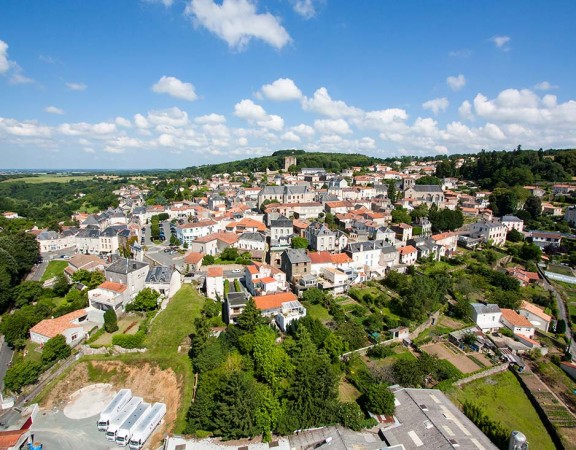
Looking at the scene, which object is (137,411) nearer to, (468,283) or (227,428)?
(227,428)

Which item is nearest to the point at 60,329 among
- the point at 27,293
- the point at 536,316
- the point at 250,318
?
the point at 27,293

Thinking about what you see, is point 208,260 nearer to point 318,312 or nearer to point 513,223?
point 318,312

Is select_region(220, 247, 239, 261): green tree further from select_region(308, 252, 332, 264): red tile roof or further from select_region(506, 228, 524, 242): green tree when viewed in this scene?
select_region(506, 228, 524, 242): green tree

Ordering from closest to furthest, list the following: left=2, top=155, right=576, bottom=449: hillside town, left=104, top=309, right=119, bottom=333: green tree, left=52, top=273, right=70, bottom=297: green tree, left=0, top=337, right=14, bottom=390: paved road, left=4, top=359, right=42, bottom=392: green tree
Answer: left=2, top=155, right=576, bottom=449: hillside town, left=4, top=359, right=42, bottom=392: green tree, left=0, top=337, right=14, bottom=390: paved road, left=104, top=309, right=119, bottom=333: green tree, left=52, top=273, right=70, bottom=297: green tree

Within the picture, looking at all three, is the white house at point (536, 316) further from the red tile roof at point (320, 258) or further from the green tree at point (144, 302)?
the green tree at point (144, 302)

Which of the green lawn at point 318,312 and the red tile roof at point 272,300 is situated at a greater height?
the red tile roof at point 272,300

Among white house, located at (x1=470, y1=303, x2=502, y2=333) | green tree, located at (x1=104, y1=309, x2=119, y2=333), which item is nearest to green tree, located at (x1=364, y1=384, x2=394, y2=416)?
white house, located at (x1=470, y1=303, x2=502, y2=333)

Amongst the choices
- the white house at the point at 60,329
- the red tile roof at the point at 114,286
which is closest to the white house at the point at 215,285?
the red tile roof at the point at 114,286
